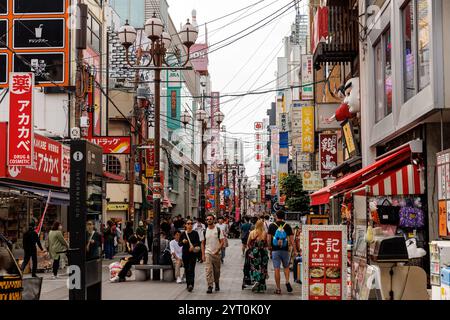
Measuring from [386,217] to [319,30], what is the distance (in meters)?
8.72

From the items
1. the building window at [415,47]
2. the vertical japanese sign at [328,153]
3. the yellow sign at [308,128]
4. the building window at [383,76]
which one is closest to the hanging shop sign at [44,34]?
the yellow sign at [308,128]

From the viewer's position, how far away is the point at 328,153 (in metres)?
28.5

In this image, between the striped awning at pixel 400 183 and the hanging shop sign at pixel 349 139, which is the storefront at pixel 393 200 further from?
the hanging shop sign at pixel 349 139

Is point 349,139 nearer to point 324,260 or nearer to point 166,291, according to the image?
point 166,291

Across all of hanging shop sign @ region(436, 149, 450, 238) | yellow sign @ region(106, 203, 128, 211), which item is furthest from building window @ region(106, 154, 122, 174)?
hanging shop sign @ region(436, 149, 450, 238)

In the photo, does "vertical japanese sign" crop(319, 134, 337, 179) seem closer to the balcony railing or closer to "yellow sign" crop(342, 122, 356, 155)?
"yellow sign" crop(342, 122, 356, 155)

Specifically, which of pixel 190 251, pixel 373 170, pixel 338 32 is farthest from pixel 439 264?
pixel 338 32

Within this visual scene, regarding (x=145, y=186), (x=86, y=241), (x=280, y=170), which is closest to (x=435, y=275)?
(x=86, y=241)

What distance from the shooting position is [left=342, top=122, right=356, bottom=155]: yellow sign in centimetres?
2186

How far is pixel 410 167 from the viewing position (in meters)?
14.3

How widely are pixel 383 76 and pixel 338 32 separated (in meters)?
4.33

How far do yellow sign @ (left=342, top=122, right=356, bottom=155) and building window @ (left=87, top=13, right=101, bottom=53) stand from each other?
2096 cm

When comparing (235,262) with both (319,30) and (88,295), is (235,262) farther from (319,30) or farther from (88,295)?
(88,295)

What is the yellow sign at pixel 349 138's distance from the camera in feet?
71.7
